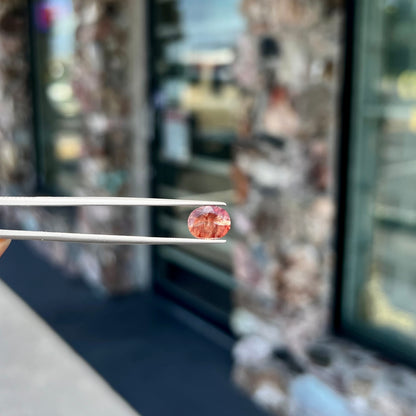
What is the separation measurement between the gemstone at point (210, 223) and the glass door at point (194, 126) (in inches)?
86.7

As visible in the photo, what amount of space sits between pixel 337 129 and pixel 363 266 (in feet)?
1.72

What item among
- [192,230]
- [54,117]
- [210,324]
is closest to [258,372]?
[210,324]

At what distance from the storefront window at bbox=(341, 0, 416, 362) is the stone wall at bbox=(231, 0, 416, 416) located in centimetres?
9

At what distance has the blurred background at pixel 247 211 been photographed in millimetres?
1859

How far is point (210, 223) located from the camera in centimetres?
48

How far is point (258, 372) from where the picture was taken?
2.31 metres

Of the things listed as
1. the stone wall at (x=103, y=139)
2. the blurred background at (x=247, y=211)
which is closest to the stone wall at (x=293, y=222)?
the blurred background at (x=247, y=211)

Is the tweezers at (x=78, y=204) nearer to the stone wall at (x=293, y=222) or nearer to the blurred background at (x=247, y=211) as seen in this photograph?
the blurred background at (x=247, y=211)

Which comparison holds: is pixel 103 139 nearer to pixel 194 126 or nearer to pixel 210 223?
pixel 194 126

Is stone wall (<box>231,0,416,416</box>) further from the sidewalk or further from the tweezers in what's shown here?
the tweezers

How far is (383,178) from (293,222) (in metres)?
0.38

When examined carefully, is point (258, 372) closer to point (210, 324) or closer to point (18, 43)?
point (210, 324)

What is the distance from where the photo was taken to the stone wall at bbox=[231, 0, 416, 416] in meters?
1.89

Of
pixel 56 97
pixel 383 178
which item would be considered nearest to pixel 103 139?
pixel 56 97
